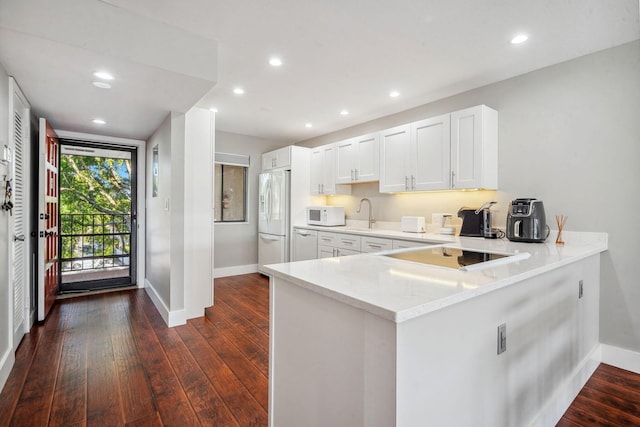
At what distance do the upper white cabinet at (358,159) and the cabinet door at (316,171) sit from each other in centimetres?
38

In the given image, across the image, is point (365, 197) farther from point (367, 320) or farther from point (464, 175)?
point (367, 320)

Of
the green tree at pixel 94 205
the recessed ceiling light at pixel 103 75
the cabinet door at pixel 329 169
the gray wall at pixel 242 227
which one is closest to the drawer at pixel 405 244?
the cabinet door at pixel 329 169

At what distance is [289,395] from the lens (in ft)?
4.43

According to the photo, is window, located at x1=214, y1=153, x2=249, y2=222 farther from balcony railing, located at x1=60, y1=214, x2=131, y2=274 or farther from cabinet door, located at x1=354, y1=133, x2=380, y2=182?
cabinet door, located at x1=354, y1=133, x2=380, y2=182

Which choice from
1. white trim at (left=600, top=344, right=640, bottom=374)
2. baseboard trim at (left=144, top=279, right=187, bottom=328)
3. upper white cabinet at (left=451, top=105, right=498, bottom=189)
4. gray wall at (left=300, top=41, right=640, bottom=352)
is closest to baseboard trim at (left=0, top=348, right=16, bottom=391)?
baseboard trim at (left=144, top=279, right=187, bottom=328)

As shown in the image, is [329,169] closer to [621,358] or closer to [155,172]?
[155,172]

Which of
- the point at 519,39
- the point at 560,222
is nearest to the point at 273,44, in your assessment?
the point at 519,39

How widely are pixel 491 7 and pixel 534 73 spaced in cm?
119

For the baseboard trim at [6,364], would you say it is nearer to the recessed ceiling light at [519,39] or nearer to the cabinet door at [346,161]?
the cabinet door at [346,161]

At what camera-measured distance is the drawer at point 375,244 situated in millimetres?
3312

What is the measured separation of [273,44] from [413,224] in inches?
90.8

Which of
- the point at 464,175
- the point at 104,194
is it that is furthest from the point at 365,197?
the point at 104,194

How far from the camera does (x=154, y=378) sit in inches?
85.4

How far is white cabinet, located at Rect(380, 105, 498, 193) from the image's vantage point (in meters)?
2.96
